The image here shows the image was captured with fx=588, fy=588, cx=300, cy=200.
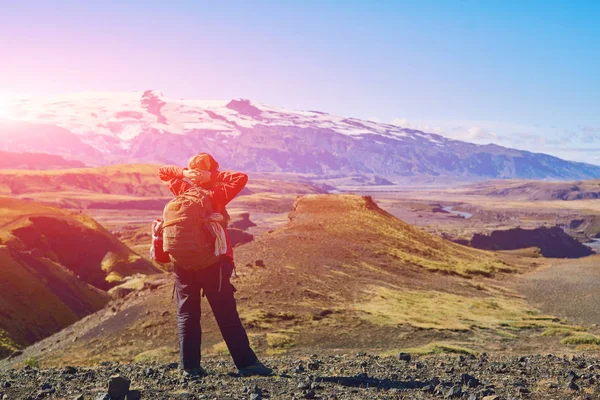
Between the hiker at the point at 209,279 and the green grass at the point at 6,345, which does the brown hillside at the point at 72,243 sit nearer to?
the green grass at the point at 6,345

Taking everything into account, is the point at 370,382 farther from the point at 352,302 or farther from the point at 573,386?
the point at 352,302

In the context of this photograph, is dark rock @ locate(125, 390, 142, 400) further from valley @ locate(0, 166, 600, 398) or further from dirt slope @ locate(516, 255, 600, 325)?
dirt slope @ locate(516, 255, 600, 325)

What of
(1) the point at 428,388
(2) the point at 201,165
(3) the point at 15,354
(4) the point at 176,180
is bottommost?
(3) the point at 15,354

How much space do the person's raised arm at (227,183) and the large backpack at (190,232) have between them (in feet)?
1.01

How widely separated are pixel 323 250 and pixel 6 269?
11621mm

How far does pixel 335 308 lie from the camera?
53.6 ft

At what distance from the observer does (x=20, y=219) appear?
2891 centimetres

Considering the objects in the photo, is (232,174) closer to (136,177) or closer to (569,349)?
(569,349)

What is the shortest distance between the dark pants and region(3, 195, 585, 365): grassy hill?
394 centimetres

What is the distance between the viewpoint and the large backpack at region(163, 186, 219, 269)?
8.05 metres

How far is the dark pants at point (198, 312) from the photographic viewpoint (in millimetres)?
8318

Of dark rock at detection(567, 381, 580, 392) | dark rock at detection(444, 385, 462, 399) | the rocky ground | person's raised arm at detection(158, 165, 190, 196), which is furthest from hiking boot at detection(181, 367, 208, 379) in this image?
dark rock at detection(567, 381, 580, 392)

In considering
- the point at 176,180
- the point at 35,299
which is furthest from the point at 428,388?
the point at 35,299

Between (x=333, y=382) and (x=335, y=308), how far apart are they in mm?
8405
